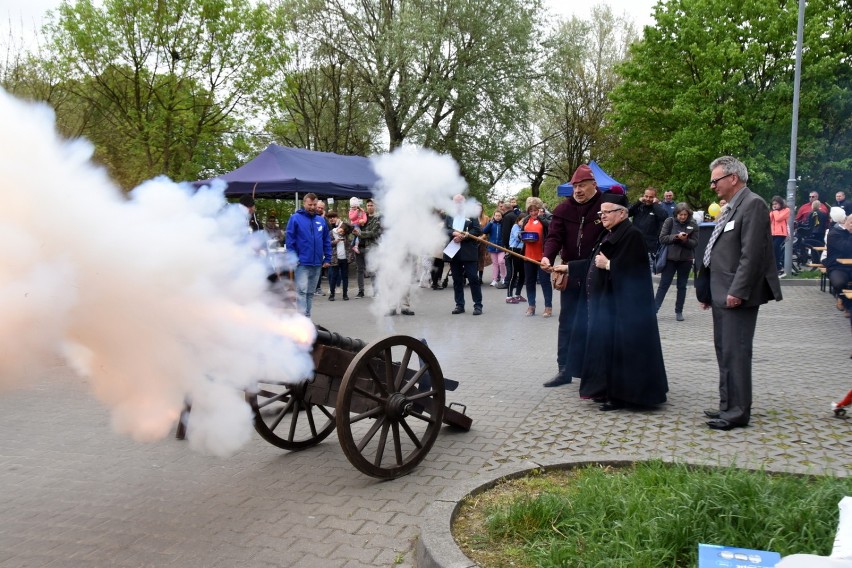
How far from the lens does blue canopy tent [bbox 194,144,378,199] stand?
16.1m

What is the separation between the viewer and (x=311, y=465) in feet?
16.6

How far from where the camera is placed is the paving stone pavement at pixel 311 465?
12.5ft

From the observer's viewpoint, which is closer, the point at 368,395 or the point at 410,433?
the point at 368,395

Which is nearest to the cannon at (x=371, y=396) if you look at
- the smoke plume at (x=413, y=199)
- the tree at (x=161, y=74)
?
A: the smoke plume at (x=413, y=199)

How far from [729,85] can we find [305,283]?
27.5m

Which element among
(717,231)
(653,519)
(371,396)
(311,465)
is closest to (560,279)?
(717,231)

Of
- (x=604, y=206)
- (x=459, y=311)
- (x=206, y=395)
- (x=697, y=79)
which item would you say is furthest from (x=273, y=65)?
(x=206, y=395)

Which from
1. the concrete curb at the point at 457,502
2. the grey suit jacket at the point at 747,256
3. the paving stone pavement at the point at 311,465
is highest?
the grey suit jacket at the point at 747,256

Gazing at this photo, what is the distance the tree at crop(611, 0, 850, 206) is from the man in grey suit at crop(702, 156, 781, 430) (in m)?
28.2

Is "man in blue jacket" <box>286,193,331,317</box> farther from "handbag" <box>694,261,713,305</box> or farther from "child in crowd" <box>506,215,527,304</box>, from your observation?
"handbag" <box>694,261,713,305</box>

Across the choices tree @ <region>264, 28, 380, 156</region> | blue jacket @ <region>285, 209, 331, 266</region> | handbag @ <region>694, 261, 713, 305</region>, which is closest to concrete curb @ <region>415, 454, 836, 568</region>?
handbag @ <region>694, 261, 713, 305</region>

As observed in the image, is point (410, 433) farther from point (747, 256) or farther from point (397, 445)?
point (747, 256)

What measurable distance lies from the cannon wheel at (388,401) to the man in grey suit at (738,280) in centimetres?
242

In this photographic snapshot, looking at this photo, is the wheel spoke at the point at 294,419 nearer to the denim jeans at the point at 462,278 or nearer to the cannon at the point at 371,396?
the cannon at the point at 371,396
